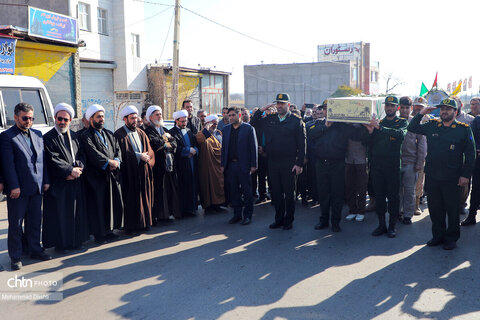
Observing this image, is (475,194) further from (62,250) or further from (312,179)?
(62,250)

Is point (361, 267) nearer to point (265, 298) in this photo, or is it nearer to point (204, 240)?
point (265, 298)

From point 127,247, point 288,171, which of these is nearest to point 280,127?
point 288,171

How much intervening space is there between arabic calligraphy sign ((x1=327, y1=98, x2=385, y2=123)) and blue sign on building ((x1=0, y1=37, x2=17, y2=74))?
1046cm

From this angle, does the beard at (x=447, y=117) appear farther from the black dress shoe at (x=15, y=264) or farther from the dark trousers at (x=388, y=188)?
the black dress shoe at (x=15, y=264)

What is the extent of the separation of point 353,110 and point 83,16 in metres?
21.0

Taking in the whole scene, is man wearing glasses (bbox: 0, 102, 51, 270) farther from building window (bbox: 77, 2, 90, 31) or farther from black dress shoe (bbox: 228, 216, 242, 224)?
building window (bbox: 77, 2, 90, 31)

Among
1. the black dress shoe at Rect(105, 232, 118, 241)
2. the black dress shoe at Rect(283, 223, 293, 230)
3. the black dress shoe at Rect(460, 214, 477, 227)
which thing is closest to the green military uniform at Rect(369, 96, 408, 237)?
the black dress shoe at Rect(283, 223, 293, 230)

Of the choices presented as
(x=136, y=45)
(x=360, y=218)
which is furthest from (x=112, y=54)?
(x=360, y=218)

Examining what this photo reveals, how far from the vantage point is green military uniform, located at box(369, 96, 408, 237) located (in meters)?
6.45

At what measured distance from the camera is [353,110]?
6551 mm

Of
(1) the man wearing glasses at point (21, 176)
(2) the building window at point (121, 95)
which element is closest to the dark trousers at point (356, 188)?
(1) the man wearing glasses at point (21, 176)

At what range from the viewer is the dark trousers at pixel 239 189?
730cm

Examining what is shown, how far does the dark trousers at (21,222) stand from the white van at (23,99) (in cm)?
327

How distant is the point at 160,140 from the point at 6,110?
316cm
